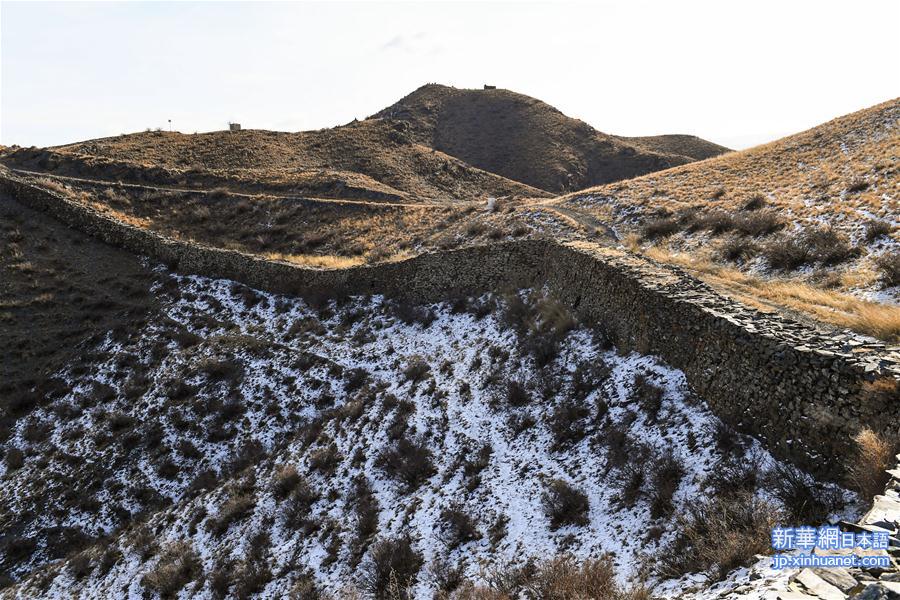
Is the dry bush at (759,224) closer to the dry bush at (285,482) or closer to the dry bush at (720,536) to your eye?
the dry bush at (720,536)

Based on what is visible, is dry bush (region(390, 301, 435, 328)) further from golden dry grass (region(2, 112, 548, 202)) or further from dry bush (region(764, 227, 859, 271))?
golden dry grass (region(2, 112, 548, 202))

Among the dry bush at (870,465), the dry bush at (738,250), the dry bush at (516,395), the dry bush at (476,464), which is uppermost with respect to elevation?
the dry bush at (738,250)

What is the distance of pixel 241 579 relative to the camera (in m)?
11.3

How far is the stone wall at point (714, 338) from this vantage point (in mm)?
7352

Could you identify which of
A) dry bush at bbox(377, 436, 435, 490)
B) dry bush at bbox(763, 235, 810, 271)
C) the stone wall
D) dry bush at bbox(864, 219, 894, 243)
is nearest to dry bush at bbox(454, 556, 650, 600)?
the stone wall

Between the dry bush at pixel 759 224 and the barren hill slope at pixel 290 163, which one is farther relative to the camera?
the barren hill slope at pixel 290 163

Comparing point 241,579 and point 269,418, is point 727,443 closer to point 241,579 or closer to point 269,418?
point 241,579

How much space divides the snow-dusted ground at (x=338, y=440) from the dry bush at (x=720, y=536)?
333 millimetres

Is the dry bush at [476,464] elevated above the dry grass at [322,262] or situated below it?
below

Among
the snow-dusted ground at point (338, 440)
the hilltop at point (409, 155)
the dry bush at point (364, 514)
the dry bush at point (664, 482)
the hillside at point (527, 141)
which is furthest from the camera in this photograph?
the hillside at point (527, 141)

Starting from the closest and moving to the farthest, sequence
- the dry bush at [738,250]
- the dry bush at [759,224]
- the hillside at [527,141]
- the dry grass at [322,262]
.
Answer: the dry bush at [738,250], the dry bush at [759,224], the dry grass at [322,262], the hillside at [527,141]

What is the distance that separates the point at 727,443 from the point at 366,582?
6654mm

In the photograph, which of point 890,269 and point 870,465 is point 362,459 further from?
point 890,269

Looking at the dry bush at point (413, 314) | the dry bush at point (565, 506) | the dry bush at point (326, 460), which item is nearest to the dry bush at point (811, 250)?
the dry bush at point (565, 506)
